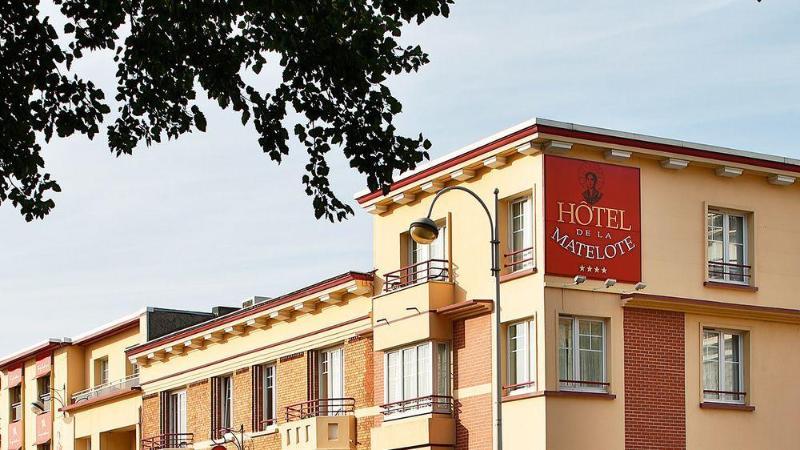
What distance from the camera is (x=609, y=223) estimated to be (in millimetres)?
33656

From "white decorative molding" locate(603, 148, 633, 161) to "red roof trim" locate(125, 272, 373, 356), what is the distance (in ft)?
26.5

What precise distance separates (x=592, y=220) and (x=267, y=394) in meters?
14.3

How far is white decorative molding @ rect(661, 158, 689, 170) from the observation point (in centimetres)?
3441

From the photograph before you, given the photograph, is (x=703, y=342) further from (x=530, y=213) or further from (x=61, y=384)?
(x=61, y=384)

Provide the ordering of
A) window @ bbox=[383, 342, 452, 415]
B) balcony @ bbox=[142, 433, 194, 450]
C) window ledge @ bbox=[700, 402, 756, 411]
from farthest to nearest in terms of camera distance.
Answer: balcony @ bbox=[142, 433, 194, 450] < window @ bbox=[383, 342, 452, 415] < window ledge @ bbox=[700, 402, 756, 411]

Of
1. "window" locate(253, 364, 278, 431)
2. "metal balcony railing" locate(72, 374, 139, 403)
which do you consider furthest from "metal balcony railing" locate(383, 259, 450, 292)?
"metal balcony railing" locate(72, 374, 139, 403)

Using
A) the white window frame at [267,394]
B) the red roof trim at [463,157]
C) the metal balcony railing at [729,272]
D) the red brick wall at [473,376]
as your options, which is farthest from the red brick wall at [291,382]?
the metal balcony railing at [729,272]

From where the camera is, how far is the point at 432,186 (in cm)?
3678

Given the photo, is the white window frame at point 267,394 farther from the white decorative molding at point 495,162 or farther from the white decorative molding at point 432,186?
the white decorative molding at point 495,162

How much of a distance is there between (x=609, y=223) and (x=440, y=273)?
471 centimetres

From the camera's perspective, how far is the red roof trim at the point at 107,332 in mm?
56062

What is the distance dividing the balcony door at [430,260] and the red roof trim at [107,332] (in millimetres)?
20082

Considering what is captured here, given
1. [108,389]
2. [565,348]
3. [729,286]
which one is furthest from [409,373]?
[108,389]

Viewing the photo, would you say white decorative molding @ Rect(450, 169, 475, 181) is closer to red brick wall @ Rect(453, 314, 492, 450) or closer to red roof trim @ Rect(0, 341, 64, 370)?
red brick wall @ Rect(453, 314, 492, 450)
